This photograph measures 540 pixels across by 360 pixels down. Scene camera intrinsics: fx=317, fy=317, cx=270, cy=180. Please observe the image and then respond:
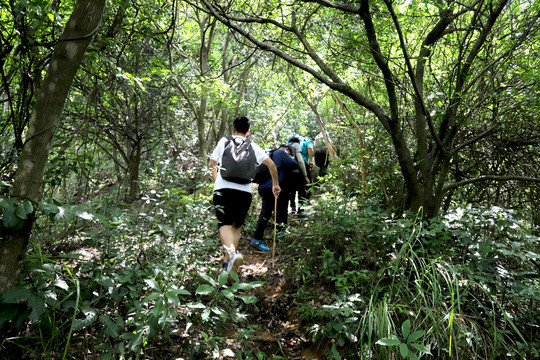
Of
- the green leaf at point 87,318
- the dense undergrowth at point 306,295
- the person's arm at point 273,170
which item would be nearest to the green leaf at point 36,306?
the dense undergrowth at point 306,295

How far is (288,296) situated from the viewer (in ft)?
12.6

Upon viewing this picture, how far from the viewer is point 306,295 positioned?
3.61 meters

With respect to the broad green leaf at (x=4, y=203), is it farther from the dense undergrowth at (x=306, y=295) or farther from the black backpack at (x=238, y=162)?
the black backpack at (x=238, y=162)

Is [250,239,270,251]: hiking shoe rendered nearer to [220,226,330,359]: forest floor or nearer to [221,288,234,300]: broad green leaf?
[220,226,330,359]: forest floor

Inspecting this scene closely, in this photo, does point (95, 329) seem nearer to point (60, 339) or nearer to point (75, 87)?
point (60, 339)

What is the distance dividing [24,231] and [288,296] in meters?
2.78

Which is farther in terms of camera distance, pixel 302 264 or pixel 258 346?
pixel 302 264

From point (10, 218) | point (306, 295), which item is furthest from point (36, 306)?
point (306, 295)

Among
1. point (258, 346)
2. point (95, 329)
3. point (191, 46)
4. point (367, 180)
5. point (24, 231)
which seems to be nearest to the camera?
point (24, 231)

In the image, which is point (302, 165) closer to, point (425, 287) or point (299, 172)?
point (299, 172)

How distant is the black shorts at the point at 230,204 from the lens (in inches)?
156

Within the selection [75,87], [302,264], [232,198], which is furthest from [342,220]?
[75,87]

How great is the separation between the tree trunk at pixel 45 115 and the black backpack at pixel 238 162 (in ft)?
6.62

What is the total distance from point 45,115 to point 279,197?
4.22 metres
